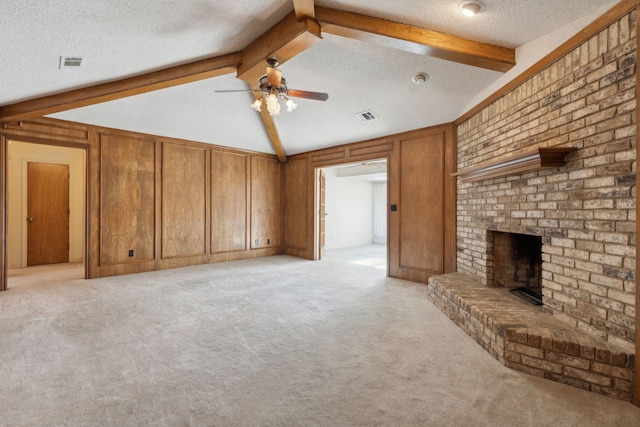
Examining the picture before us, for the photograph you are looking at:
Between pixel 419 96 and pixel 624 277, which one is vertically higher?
pixel 419 96

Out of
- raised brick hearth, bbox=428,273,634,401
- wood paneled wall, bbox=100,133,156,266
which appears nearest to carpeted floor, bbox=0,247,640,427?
raised brick hearth, bbox=428,273,634,401

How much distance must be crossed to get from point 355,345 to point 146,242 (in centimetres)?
459

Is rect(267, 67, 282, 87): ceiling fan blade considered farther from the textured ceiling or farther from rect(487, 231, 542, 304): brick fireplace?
rect(487, 231, 542, 304): brick fireplace

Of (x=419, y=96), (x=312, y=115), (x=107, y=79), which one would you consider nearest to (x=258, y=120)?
(x=312, y=115)

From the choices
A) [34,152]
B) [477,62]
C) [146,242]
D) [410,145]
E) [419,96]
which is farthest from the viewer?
[34,152]

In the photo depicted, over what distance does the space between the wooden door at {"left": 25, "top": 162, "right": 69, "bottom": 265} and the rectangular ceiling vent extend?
4.40 meters

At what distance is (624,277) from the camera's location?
195cm

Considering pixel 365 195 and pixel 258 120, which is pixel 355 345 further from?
pixel 365 195

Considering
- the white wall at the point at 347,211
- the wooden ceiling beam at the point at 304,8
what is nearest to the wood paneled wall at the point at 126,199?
the wooden ceiling beam at the point at 304,8

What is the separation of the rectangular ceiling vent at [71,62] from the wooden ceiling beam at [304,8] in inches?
87.4

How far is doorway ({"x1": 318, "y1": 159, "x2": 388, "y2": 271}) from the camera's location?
8164mm

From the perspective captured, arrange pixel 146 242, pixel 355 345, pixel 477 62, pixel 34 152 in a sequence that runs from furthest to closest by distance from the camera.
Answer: pixel 34 152 → pixel 146 242 → pixel 477 62 → pixel 355 345

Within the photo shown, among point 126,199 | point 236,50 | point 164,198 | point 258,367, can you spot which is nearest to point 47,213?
point 126,199

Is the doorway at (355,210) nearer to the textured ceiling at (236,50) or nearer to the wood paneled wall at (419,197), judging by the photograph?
the wood paneled wall at (419,197)
